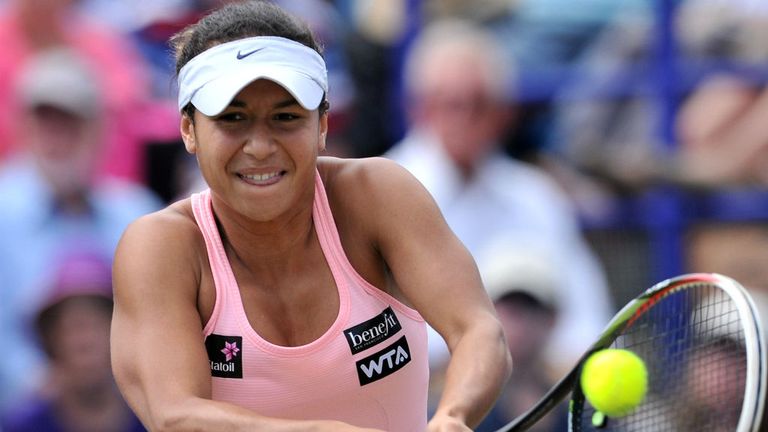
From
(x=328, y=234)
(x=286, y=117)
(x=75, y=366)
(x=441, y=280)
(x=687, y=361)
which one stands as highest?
(x=286, y=117)

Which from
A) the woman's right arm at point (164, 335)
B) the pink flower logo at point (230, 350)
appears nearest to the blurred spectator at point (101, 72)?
the woman's right arm at point (164, 335)

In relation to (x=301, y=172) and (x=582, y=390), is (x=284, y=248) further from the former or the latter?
(x=582, y=390)

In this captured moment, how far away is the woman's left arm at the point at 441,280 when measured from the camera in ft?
11.2

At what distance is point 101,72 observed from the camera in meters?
6.77

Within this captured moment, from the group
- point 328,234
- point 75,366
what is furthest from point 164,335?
point 75,366

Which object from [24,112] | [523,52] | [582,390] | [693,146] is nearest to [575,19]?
[523,52]

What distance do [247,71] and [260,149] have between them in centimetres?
19

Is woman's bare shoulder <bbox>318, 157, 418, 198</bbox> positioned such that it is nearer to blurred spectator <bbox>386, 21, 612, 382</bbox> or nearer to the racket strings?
the racket strings

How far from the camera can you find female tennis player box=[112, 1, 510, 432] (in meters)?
3.39

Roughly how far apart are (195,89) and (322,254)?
1.88ft

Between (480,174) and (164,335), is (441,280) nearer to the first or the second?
(164,335)

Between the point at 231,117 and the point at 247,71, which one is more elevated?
the point at 247,71

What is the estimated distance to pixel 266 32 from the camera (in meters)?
3.49

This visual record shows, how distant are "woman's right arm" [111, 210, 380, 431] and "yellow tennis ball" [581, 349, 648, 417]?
77cm
